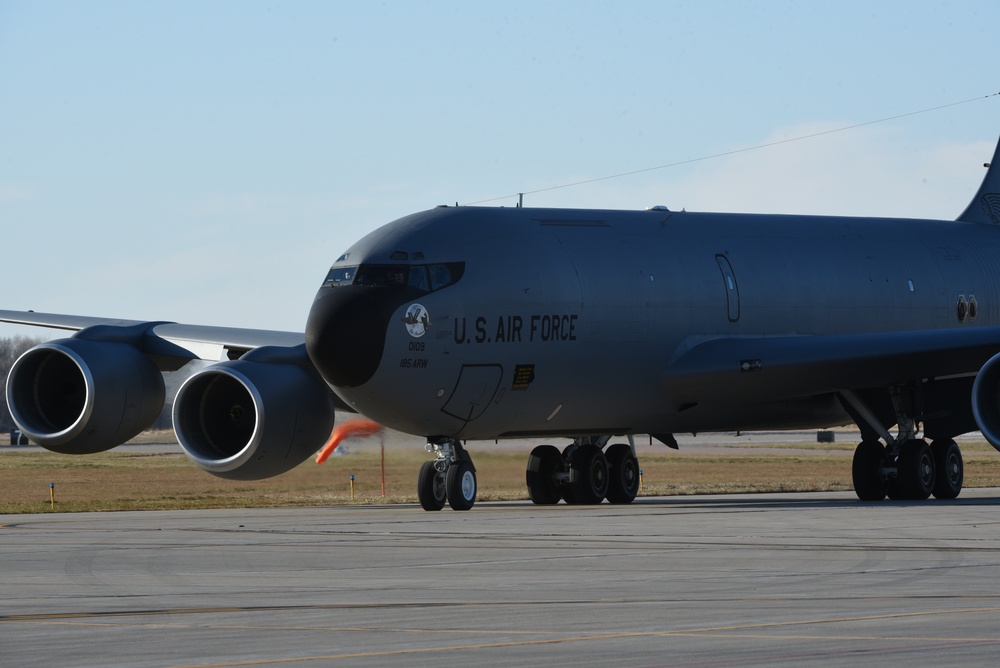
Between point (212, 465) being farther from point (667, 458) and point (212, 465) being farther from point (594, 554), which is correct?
point (667, 458)

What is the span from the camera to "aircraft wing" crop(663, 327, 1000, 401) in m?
25.4

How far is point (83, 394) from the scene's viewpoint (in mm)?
27625

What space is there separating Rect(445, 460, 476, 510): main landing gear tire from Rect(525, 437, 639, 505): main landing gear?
3739mm

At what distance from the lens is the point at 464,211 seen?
2567 centimetres

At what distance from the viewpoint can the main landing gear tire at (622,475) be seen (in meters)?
28.8

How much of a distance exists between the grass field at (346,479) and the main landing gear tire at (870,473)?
5.61 meters

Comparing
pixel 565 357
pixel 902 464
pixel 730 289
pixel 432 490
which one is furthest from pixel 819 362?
pixel 432 490

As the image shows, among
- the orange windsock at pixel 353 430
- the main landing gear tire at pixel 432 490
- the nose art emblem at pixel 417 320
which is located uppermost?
the nose art emblem at pixel 417 320

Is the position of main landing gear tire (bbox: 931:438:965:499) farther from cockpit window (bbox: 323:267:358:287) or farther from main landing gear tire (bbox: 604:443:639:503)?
cockpit window (bbox: 323:267:358:287)

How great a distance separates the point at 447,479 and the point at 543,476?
13.3 ft

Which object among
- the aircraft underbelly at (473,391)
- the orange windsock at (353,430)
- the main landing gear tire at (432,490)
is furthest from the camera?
the orange windsock at (353,430)

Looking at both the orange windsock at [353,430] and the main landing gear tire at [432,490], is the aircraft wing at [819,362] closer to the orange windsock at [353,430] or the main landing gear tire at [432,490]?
the main landing gear tire at [432,490]

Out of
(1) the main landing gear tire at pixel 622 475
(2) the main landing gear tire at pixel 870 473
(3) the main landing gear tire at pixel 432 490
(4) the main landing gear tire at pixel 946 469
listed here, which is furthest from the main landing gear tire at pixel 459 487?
(4) the main landing gear tire at pixel 946 469

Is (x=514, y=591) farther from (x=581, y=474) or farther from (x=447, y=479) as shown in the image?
(x=581, y=474)
